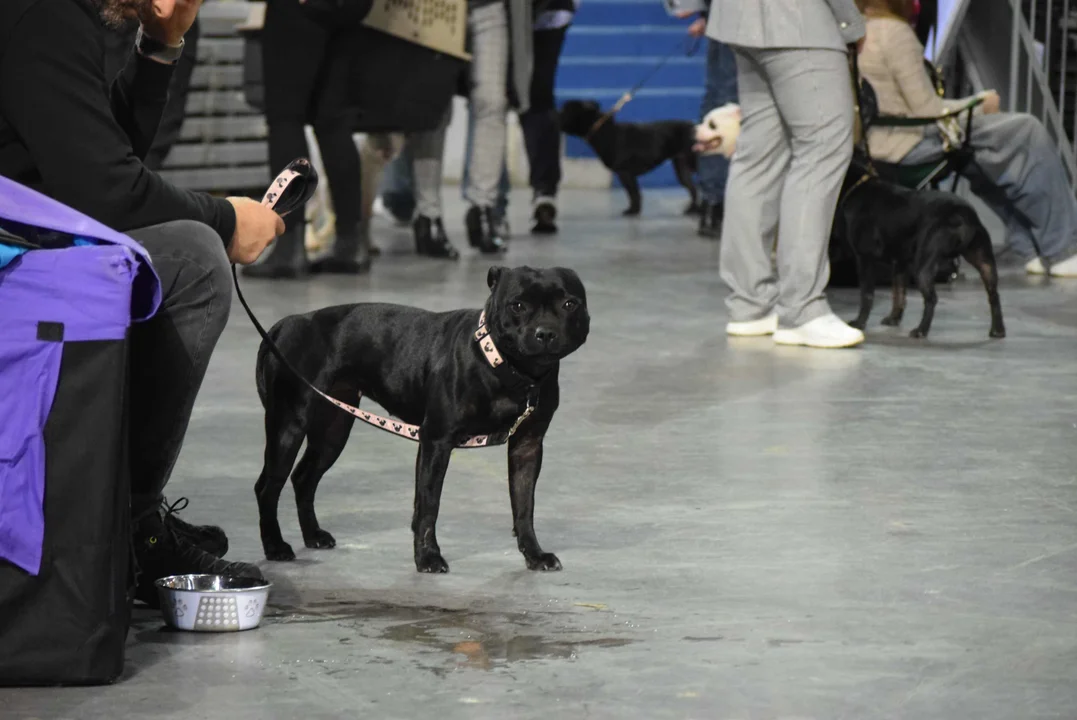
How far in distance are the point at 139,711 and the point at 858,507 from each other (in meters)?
1.74

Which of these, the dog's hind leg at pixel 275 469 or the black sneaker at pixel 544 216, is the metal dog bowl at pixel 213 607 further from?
the black sneaker at pixel 544 216

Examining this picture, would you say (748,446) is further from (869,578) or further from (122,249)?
(122,249)

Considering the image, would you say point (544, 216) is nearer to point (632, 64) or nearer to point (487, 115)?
point (487, 115)

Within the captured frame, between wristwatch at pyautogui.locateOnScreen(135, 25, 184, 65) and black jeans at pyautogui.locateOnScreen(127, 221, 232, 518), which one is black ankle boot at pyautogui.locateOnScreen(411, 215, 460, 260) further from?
black jeans at pyautogui.locateOnScreen(127, 221, 232, 518)

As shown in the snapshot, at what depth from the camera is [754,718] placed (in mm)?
2162

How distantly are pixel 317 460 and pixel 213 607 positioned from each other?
0.64 m

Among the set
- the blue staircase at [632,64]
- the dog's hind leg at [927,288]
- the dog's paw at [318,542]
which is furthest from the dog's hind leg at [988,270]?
the blue staircase at [632,64]

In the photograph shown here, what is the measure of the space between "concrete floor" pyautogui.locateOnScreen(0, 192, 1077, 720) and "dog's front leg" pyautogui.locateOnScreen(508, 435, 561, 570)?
0.07m

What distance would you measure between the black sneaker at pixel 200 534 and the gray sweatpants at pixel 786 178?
9.49 feet

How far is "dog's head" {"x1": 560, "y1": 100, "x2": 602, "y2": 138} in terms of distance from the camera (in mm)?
10891

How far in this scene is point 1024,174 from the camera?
7090 mm

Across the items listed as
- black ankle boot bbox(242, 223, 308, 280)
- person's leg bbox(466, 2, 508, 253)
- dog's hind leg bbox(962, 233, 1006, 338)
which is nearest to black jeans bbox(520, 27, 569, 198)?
person's leg bbox(466, 2, 508, 253)

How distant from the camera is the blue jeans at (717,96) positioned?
27.8 feet

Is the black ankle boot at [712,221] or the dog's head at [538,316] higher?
the dog's head at [538,316]
